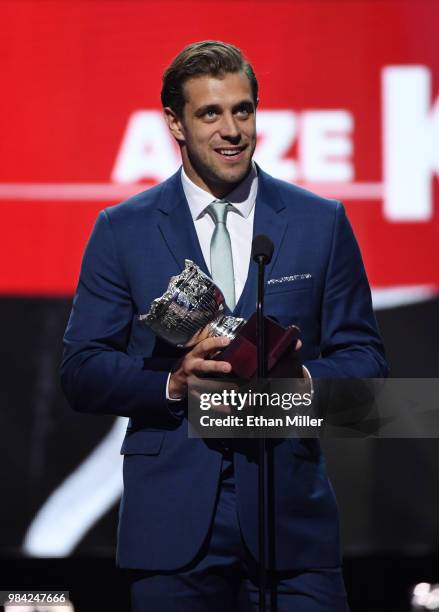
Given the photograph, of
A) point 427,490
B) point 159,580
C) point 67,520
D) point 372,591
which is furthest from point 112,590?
point 159,580

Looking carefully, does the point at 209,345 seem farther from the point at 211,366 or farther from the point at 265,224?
the point at 265,224

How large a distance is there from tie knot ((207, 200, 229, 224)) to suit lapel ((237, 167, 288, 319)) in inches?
2.5

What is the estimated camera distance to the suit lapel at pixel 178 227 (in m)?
2.07

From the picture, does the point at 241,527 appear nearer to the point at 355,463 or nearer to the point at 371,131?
the point at 355,463

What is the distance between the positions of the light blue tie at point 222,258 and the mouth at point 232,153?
4.1 inches

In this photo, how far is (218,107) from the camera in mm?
2096

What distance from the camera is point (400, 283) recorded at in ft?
12.0

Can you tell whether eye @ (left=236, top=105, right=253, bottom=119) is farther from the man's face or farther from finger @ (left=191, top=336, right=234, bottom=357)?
finger @ (left=191, top=336, right=234, bottom=357)

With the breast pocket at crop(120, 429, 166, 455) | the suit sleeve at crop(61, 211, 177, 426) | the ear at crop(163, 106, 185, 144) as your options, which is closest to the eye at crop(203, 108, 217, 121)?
the ear at crop(163, 106, 185, 144)

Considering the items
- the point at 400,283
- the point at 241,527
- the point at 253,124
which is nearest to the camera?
the point at 241,527

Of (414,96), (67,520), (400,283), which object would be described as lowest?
(67,520)

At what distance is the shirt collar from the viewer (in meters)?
2.16

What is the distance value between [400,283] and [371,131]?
21.5 inches

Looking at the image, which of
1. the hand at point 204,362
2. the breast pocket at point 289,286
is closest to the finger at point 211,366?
the hand at point 204,362
